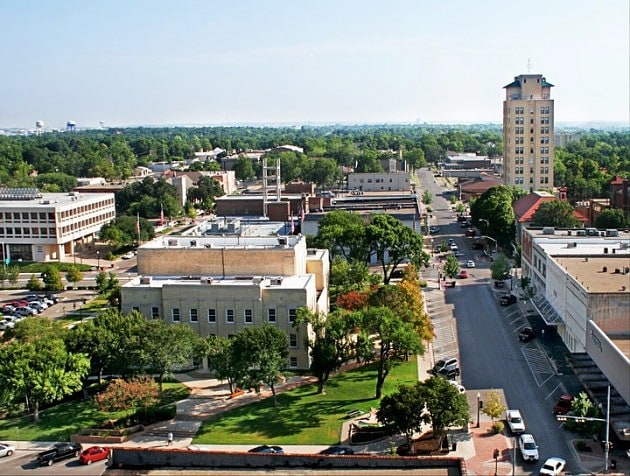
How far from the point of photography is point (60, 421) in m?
45.8

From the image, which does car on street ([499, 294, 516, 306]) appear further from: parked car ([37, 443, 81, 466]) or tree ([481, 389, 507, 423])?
parked car ([37, 443, 81, 466])

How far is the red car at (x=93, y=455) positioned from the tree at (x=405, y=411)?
48.1 ft

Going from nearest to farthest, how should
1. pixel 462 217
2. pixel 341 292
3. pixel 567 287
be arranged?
pixel 567 287, pixel 341 292, pixel 462 217

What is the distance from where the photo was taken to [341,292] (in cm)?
6619

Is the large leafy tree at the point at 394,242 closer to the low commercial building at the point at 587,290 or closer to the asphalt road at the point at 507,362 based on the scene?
the asphalt road at the point at 507,362

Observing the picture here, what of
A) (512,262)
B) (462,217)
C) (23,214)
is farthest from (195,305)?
(462,217)

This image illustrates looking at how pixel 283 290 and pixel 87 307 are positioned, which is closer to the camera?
pixel 283 290

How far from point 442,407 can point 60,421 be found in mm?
22891

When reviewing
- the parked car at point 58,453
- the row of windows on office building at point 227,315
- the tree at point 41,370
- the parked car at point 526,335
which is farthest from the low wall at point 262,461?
the parked car at point 526,335

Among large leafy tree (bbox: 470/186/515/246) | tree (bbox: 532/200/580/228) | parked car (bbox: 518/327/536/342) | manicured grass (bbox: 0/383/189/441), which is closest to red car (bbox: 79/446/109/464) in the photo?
manicured grass (bbox: 0/383/189/441)

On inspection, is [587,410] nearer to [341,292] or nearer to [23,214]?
[341,292]

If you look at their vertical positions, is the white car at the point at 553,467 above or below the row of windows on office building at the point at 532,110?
below

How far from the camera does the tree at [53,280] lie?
268 ft

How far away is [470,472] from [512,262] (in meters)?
55.6
